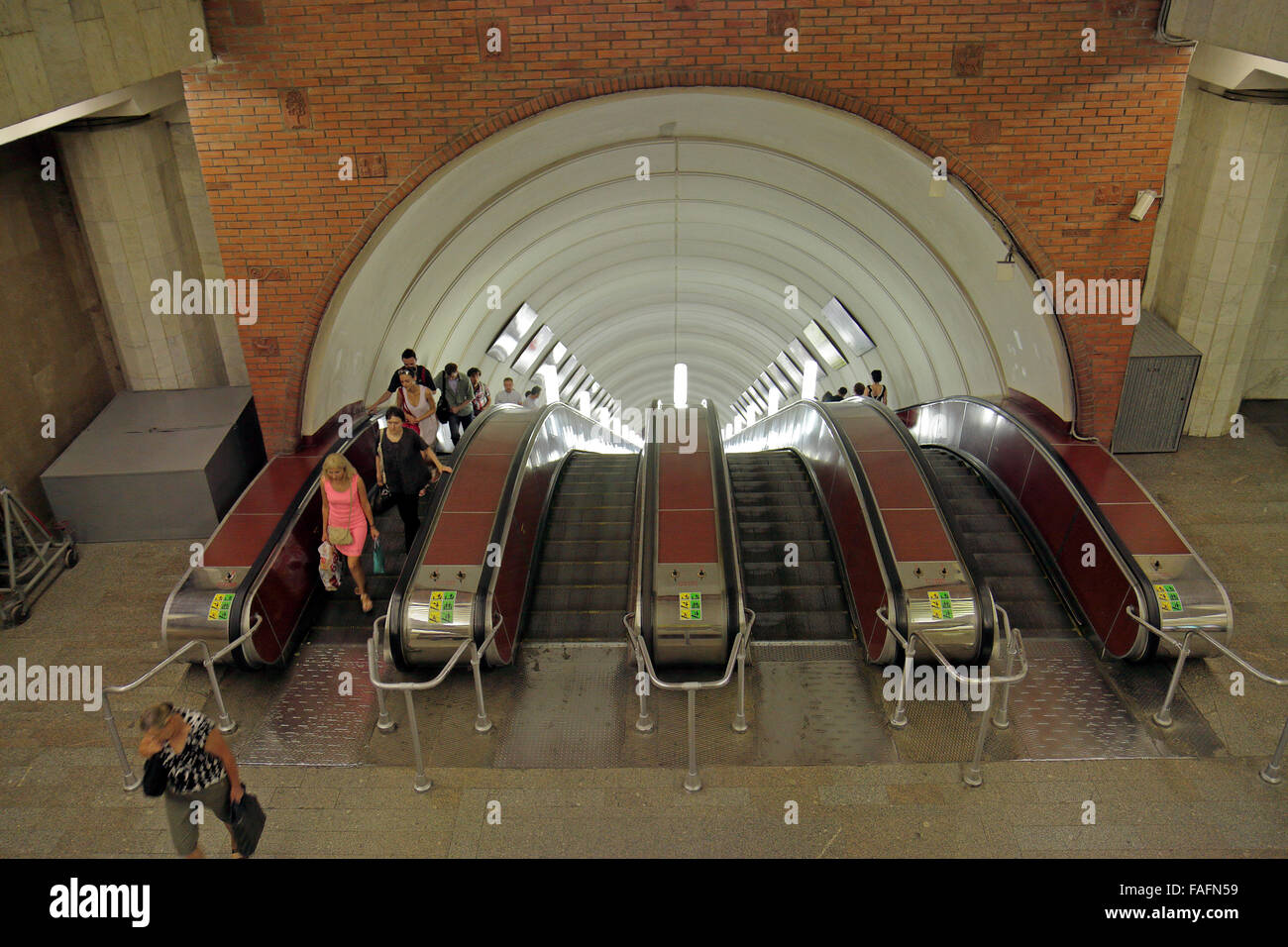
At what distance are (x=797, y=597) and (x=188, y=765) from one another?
4.63 metres

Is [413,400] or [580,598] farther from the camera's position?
[413,400]

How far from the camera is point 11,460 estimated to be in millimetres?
7953

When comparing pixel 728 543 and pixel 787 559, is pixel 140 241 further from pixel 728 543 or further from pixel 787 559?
pixel 787 559

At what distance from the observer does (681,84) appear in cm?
751

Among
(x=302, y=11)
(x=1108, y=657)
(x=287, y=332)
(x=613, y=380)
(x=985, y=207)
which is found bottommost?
(x=613, y=380)

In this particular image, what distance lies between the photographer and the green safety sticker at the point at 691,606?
6.01m

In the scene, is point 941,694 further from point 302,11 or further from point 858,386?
point 302,11

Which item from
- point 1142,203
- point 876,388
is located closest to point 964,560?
point 1142,203

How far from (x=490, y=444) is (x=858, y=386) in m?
5.77

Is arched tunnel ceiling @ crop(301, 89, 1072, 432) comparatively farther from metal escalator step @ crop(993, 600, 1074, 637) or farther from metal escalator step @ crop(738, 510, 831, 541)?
metal escalator step @ crop(738, 510, 831, 541)

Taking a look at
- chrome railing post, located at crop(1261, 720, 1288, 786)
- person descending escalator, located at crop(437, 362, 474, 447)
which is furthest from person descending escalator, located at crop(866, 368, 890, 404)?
chrome railing post, located at crop(1261, 720, 1288, 786)

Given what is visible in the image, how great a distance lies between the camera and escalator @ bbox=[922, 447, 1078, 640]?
689 centimetres

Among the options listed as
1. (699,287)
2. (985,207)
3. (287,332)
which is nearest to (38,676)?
(287,332)

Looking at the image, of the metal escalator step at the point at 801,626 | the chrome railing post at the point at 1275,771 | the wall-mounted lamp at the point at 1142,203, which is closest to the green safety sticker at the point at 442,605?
the metal escalator step at the point at 801,626
